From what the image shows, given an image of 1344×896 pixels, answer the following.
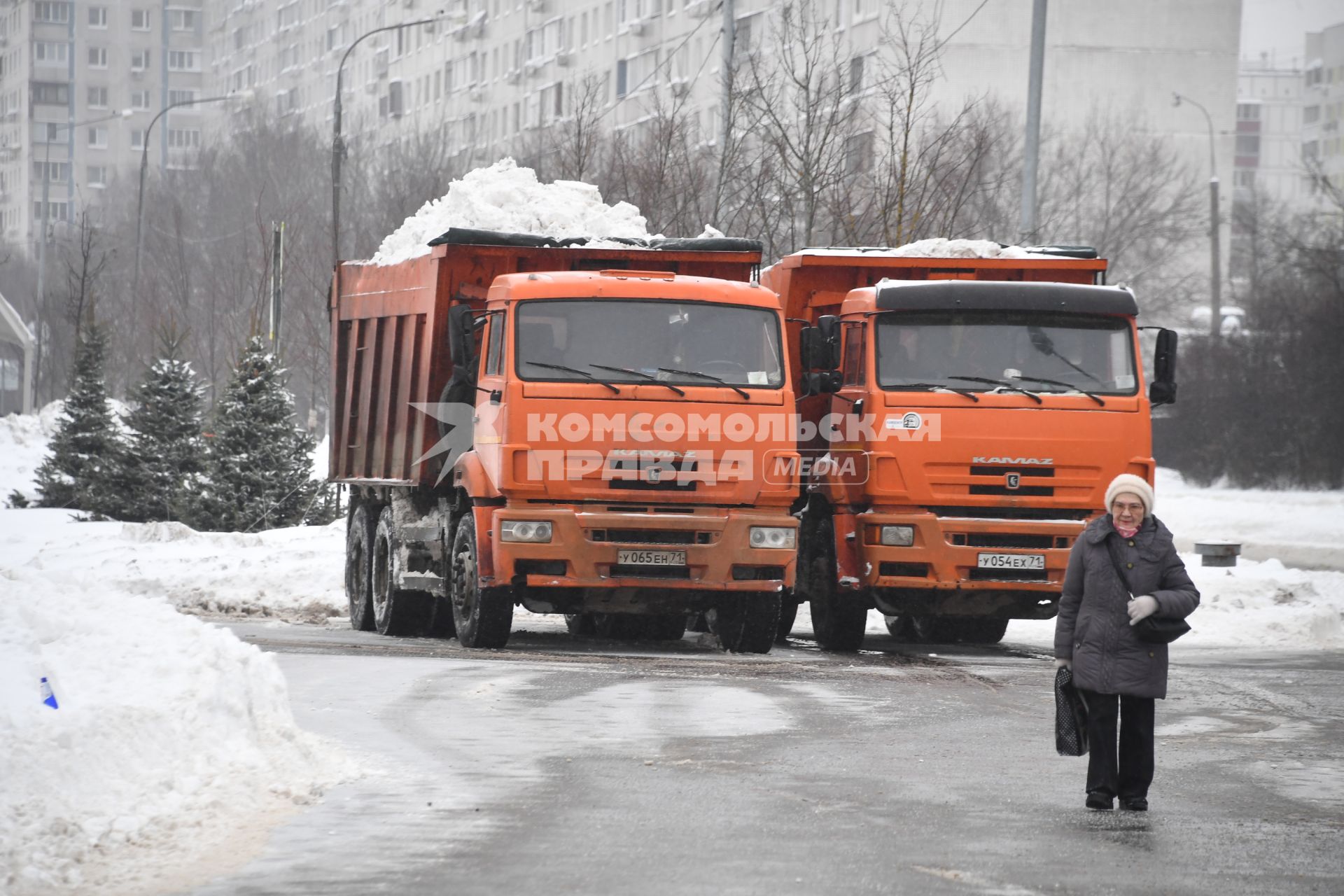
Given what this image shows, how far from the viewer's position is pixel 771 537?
50.2ft

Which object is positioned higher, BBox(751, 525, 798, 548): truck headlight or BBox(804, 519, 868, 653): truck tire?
BBox(751, 525, 798, 548): truck headlight

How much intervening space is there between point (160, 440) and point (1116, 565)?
27.0 m

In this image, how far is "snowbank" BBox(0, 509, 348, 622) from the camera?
70.2 ft

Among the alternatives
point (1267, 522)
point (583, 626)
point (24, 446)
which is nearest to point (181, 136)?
point (24, 446)

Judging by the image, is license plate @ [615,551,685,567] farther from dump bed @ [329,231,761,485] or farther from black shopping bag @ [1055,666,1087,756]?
black shopping bag @ [1055,666,1087,756]

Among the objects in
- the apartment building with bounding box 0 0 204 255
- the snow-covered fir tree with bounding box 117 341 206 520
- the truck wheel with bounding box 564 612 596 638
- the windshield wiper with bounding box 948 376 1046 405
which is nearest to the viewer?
the windshield wiper with bounding box 948 376 1046 405

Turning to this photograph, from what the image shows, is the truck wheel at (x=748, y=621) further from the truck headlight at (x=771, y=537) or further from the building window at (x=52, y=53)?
the building window at (x=52, y=53)

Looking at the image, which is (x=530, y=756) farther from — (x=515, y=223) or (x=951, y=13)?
(x=951, y=13)

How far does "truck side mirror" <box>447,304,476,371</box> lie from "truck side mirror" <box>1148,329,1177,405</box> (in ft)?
15.9

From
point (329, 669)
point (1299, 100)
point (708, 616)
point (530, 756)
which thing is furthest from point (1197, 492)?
point (1299, 100)

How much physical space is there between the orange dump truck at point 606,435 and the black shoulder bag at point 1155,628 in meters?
6.43

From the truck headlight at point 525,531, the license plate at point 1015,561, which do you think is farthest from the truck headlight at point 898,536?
the truck headlight at point 525,531

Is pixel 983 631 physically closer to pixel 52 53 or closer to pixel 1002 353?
pixel 1002 353

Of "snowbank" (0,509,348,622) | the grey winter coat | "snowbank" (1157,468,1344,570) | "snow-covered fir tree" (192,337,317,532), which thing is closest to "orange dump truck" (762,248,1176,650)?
"snowbank" (0,509,348,622)
